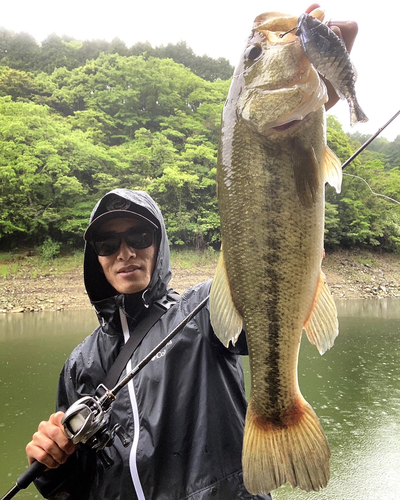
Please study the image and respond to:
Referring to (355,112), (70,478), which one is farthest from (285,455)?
(70,478)

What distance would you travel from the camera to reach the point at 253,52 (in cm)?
123

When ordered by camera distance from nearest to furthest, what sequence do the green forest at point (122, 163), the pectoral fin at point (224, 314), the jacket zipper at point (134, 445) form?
1. the pectoral fin at point (224, 314)
2. the jacket zipper at point (134, 445)
3. the green forest at point (122, 163)

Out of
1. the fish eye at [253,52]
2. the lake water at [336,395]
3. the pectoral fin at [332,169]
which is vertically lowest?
the lake water at [336,395]

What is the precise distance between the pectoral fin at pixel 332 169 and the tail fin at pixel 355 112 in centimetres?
16

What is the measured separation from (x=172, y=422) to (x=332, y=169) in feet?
4.02

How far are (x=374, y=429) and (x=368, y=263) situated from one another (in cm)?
1896

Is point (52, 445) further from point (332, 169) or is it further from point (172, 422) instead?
point (332, 169)

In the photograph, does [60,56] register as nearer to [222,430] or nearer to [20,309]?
[20,309]

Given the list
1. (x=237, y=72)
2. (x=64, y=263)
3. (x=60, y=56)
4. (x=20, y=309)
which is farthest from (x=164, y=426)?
(x=60, y=56)

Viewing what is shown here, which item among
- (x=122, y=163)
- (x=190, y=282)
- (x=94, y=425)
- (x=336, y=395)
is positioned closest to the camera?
(x=94, y=425)

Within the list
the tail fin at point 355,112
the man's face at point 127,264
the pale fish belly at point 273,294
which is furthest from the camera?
the man's face at point 127,264

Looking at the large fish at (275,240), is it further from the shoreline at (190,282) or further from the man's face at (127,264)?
the shoreline at (190,282)

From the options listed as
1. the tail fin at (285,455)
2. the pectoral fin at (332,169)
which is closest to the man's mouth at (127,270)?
the tail fin at (285,455)

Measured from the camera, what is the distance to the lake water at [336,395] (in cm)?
421
